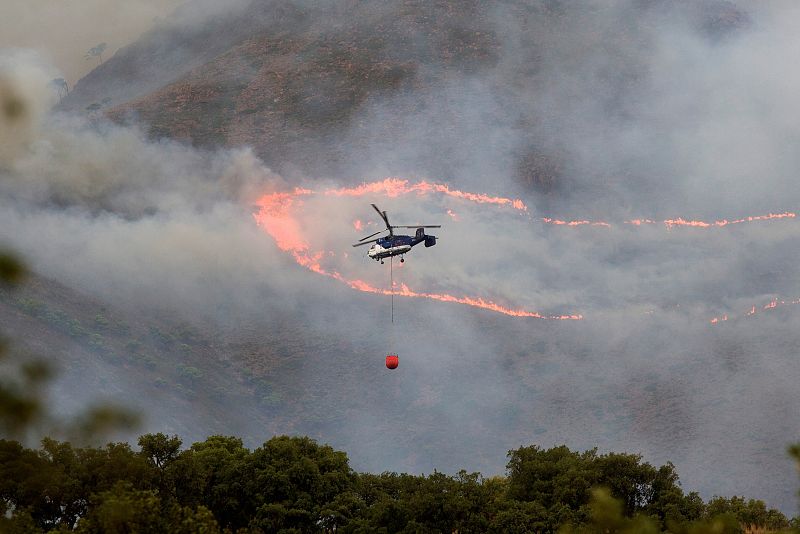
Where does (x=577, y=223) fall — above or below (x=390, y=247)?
above

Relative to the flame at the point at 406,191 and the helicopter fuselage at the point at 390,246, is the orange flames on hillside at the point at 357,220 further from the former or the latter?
the helicopter fuselage at the point at 390,246

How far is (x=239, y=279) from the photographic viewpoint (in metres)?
177

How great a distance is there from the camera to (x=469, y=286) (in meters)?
175

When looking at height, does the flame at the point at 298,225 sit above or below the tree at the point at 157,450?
above

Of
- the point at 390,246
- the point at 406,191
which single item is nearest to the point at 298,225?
the point at 406,191

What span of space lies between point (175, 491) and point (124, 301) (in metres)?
104

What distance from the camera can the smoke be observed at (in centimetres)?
14575

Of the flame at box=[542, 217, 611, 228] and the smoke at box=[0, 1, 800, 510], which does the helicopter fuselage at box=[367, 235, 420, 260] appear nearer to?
the smoke at box=[0, 1, 800, 510]

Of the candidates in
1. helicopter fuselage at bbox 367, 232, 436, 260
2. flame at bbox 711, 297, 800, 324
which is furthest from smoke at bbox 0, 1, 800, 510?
helicopter fuselage at bbox 367, 232, 436, 260

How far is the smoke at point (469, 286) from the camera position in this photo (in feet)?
478

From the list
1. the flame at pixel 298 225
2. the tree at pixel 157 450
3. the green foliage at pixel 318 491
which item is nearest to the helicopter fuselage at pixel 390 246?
the green foliage at pixel 318 491

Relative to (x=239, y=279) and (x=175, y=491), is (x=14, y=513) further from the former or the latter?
(x=239, y=279)

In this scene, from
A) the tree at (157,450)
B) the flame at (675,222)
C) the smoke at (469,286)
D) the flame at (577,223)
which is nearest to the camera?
the tree at (157,450)

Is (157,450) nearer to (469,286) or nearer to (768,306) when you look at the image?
(469,286)
